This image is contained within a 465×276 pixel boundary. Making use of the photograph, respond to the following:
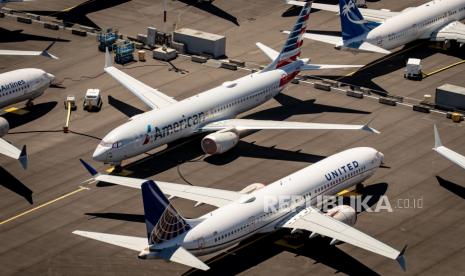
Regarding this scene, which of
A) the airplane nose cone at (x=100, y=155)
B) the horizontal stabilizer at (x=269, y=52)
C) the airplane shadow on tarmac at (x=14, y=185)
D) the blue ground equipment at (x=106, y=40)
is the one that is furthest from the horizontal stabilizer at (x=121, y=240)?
the blue ground equipment at (x=106, y=40)

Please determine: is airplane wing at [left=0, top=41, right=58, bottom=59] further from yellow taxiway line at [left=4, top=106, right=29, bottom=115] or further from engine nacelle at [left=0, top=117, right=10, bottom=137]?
engine nacelle at [left=0, top=117, right=10, bottom=137]

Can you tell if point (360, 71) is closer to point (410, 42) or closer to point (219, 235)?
point (410, 42)

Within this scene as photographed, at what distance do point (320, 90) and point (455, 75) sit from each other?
17.6 m

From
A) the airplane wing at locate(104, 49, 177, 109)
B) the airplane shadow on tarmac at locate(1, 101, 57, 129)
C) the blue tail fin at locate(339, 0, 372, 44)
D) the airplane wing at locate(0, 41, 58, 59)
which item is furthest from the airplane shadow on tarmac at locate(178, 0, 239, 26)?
the airplane shadow on tarmac at locate(1, 101, 57, 129)

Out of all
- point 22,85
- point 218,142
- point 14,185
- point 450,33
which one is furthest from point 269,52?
point 14,185

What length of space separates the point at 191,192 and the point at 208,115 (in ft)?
59.9

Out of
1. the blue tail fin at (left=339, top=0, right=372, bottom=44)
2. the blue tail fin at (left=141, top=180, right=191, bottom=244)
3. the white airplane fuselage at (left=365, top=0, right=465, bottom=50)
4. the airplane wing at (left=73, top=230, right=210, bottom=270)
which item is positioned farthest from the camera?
the white airplane fuselage at (left=365, top=0, right=465, bottom=50)

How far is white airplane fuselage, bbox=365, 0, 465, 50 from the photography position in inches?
4562

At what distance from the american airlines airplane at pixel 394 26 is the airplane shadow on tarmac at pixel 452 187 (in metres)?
27.3

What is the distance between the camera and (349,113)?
4092 inches

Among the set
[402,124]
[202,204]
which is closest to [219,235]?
[202,204]

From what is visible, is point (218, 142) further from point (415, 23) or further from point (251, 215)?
point (415, 23)

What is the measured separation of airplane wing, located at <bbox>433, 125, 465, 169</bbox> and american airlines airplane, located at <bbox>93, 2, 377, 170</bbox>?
20.0 feet

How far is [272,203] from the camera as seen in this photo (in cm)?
7688
